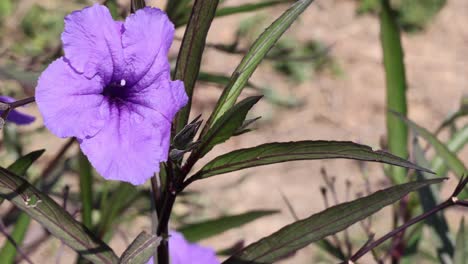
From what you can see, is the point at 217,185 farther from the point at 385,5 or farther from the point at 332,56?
the point at 385,5

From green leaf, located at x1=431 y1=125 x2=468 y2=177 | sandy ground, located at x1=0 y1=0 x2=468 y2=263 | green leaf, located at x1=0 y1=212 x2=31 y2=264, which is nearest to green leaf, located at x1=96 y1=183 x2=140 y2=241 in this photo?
green leaf, located at x1=0 y1=212 x2=31 y2=264

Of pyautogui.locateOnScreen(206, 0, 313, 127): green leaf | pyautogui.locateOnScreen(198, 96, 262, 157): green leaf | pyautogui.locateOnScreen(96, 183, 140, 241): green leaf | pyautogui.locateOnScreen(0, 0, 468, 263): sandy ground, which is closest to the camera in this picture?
pyautogui.locateOnScreen(198, 96, 262, 157): green leaf

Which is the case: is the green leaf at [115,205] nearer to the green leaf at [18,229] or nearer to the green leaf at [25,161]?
the green leaf at [18,229]

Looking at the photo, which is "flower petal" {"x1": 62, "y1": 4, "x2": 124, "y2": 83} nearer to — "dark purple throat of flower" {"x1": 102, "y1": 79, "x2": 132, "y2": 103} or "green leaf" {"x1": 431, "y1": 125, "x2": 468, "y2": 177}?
"dark purple throat of flower" {"x1": 102, "y1": 79, "x2": 132, "y2": 103}

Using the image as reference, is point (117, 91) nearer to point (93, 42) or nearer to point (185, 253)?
point (93, 42)

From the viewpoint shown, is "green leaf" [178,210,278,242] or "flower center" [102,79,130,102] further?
"green leaf" [178,210,278,242]

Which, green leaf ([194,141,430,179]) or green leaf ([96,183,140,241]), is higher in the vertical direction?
green leaf ([96,183,140,241])
